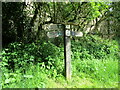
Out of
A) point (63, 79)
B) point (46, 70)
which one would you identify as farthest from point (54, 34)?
point (63, 79)

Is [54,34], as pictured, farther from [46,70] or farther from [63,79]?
[63,79]

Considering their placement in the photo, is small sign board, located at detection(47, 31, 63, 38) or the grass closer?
the grass

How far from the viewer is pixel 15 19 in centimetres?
461

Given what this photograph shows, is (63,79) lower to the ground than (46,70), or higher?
lower

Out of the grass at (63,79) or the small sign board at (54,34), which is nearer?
the grass at (63,79)

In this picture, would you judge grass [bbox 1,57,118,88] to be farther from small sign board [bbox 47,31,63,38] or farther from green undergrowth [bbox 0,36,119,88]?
small sign board [bbox 47,31,63,38]

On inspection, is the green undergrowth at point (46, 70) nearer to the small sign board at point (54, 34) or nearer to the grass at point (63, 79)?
the grass at point (63, 79)

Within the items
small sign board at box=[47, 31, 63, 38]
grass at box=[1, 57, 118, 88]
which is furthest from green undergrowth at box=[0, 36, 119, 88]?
small sign board at box=[47, 31, 63, 38]

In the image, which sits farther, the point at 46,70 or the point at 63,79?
the point at 46,70

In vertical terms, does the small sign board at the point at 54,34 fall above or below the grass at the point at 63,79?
above

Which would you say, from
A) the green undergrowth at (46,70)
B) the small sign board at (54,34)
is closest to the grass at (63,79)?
the green undergrowth at (46,70)

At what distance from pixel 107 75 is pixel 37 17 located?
11.3 feet

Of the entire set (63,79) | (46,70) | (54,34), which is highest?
(54,34)

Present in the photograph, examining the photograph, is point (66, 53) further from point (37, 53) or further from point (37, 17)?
point (37, 17)
